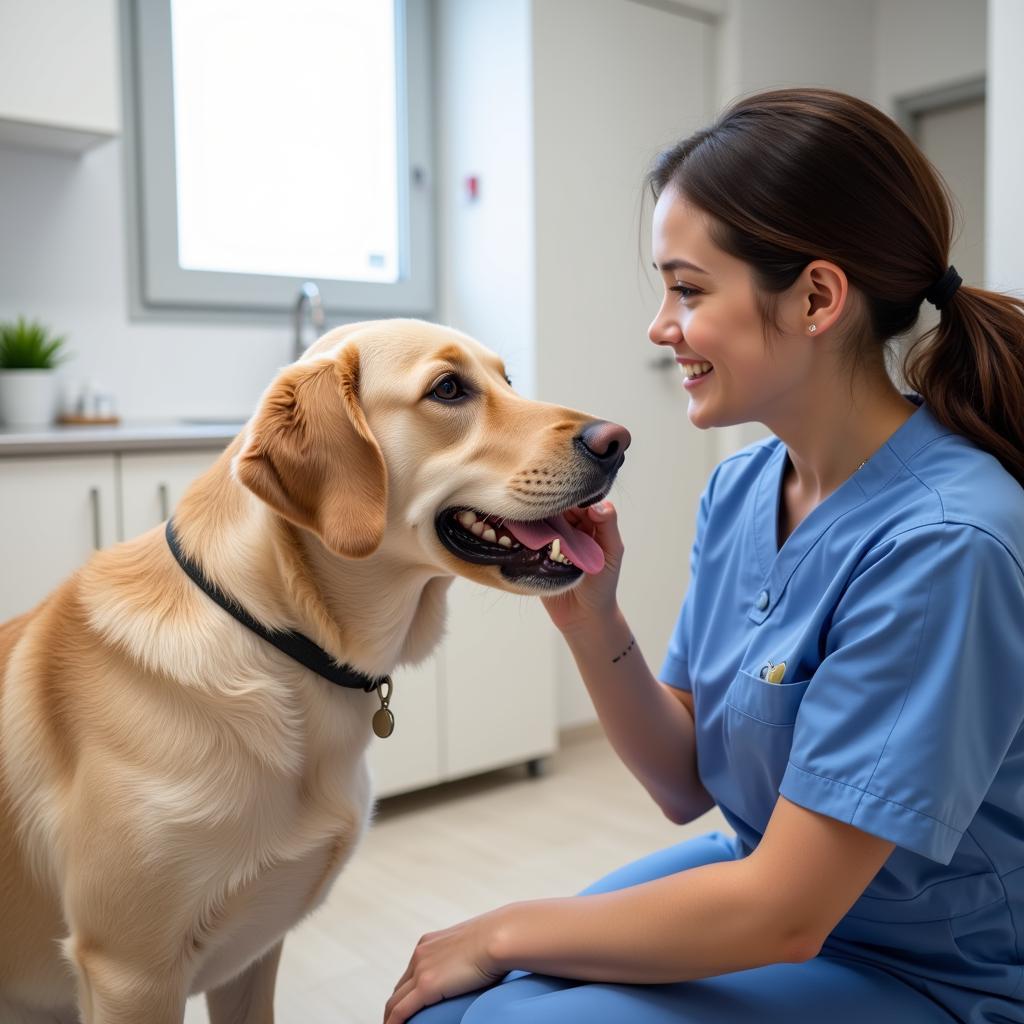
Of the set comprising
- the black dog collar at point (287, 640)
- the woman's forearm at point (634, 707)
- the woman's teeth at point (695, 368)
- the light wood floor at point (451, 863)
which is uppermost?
the woman's teeth at point (695, 368)

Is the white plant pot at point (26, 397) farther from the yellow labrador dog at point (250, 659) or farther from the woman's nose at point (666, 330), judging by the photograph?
the woman's nose at point (666, 330)

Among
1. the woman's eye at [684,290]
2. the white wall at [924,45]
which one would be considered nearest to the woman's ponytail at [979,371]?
the woman's eye at [684,290]

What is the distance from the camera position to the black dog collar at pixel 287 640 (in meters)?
1.01

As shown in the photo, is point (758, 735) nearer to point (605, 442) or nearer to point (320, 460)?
point (605, 442)

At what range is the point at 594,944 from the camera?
0.96m

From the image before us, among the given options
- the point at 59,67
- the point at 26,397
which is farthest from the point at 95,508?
the point at 59,67

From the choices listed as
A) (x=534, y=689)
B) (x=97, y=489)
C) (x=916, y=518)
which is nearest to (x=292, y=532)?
(x=916, y=518)

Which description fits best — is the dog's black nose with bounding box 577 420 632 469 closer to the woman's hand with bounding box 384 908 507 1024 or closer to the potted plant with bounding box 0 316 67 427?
the woman's hand with bounding box 384 908 507 1024

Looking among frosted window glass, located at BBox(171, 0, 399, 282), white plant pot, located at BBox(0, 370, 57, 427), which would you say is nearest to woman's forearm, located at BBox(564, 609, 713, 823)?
white plant pot, located at BBox(0, 370, 57, 427)

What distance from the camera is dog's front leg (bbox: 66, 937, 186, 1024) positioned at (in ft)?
3.13

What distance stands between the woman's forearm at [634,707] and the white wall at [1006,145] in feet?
4.18

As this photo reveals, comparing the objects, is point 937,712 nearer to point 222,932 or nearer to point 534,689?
point 222,932

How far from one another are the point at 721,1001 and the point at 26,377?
2081 mm

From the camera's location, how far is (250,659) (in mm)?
1002
